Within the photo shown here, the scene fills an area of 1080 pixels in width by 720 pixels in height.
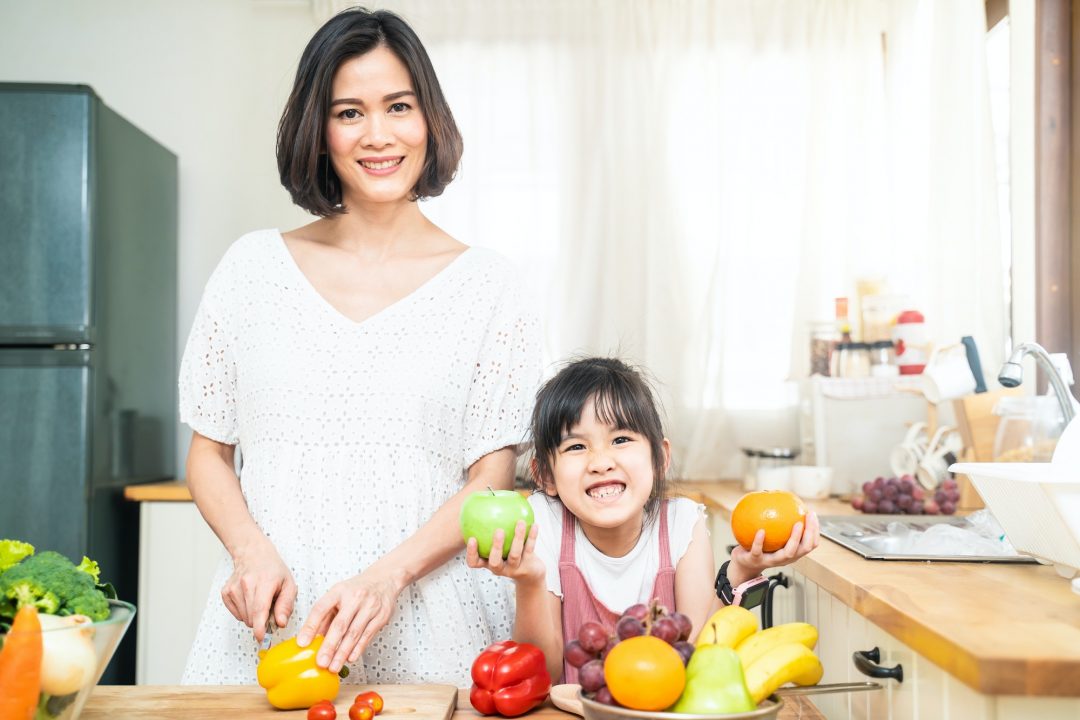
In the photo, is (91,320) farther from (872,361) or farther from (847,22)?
(847,22)

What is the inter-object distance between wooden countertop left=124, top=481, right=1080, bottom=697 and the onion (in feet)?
2.49

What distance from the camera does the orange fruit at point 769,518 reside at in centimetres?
118

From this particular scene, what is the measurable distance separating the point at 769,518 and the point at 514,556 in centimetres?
Answer: 31


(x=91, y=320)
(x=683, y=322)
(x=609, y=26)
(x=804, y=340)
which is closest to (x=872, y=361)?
(x=804, y=340)

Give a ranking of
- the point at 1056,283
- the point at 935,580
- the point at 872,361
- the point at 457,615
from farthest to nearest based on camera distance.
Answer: the point at 872,361
the point at 1056,283
the point at 457,615
the point at 935,580

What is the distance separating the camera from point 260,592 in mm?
1234

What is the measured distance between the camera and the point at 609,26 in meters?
3.40

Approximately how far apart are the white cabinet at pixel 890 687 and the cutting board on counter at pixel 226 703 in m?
0.49

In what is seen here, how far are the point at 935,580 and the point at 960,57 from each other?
5.93 feet

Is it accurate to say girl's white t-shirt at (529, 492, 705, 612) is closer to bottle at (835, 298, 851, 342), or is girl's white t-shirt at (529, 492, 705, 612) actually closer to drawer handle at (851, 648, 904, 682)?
drawer handle at (851, 648, 904, 682)

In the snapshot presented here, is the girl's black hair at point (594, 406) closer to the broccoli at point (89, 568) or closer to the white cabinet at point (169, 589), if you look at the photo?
the broccoli at point (89, 568)

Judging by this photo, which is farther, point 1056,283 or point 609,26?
point 609,26

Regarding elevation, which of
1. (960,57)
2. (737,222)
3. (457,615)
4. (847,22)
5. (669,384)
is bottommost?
(457,615)

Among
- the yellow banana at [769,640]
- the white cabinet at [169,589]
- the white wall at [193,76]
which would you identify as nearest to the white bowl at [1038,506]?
the yellow banana at [769,640]
